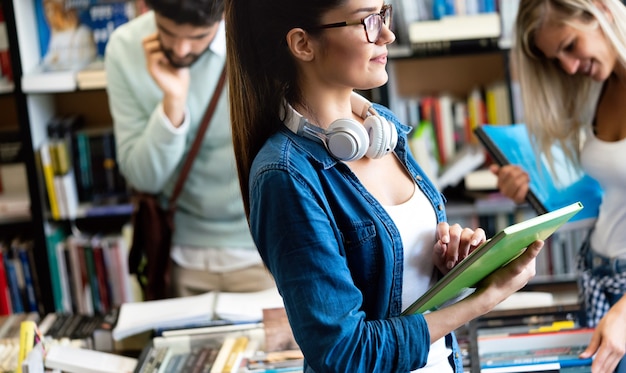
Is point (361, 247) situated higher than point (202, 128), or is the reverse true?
point (361, 247)

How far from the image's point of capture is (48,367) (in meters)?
1.81

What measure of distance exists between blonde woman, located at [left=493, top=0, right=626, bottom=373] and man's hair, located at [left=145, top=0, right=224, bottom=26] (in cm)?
75

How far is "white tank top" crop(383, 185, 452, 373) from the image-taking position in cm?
133

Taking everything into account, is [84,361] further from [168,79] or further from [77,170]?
[77,170]

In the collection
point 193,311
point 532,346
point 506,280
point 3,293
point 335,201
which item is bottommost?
point 3,293

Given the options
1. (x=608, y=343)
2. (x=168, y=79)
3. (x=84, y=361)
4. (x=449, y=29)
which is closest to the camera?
(x=608, y=343)

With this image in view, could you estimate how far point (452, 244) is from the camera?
1354mm

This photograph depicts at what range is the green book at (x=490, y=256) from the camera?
120cm

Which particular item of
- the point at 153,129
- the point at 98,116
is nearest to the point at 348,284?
the point at 153,129

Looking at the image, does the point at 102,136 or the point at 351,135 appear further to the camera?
the point at 102,136

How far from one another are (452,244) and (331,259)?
0.78ft

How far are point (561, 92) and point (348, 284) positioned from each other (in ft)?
3.81

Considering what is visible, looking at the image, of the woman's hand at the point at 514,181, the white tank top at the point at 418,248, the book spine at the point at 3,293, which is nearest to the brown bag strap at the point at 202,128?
the woman's hand at the point at 514,181

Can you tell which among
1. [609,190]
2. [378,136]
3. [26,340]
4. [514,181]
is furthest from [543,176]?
[26,340]
